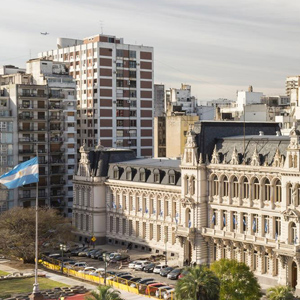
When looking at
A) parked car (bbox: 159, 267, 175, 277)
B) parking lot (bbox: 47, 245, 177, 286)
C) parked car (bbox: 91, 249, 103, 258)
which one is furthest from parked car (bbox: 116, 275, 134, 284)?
parked car (bbox: 91, 249, 103, 258)

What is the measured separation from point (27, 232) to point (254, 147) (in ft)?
129

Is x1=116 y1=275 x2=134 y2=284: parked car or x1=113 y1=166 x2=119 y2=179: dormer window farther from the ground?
x1=113 y1=166 x2=119 y2=179: dormer window

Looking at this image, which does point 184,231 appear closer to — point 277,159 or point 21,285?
point 277,159

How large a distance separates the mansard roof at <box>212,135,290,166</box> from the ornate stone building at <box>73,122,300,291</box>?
0.14m

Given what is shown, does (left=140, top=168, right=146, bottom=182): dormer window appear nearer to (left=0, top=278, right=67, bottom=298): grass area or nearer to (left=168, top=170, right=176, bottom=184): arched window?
(left=168, top=170, right=176, bottom=184): arched window

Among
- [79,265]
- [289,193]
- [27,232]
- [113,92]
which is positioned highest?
[113,92]

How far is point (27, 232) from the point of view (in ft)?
377

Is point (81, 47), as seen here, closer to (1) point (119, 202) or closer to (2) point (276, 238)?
(1) point (119, 202)

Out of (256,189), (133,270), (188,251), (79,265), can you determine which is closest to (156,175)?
(188,251)

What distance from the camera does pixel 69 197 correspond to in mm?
153500

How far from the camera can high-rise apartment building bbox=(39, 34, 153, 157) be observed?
544ft

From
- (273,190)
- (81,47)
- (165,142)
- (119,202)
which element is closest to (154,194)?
(119,202)

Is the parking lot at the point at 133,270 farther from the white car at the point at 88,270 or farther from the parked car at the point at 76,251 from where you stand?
the white car at the point at 88,270

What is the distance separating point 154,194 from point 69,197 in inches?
1507
